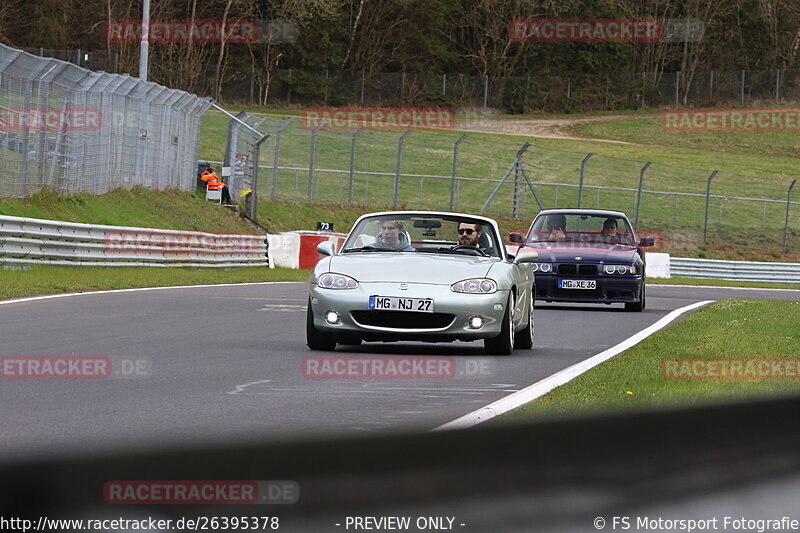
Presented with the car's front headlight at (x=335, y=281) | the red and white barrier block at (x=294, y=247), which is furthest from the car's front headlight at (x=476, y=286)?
the red and white barrier block at (x=294, y=247)

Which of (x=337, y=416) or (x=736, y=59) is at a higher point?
(x=736, y=59)

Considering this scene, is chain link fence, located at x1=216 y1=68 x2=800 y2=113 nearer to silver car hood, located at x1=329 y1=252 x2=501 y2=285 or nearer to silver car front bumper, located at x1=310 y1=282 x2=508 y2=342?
silver car hood, located at x1=329 y1=252 x2=501 y2=285

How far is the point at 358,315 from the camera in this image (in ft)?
36.6

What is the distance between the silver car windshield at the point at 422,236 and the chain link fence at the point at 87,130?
13.0m

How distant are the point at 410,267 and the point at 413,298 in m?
0.42

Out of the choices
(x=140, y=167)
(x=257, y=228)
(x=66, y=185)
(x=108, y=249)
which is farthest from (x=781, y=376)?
(x=257, y=228)

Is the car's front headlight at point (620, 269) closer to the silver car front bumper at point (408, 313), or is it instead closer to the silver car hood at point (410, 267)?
the silver car hood at point (410, 267)

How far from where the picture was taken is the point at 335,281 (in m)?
11.3

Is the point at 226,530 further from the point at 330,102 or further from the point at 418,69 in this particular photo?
the point at 418,69

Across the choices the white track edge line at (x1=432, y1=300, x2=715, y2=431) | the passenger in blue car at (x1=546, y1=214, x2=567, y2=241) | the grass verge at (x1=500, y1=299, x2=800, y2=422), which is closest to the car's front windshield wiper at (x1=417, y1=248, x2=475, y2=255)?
the white track edge line at (x1=432, y1=300, x2=715, y2=431)

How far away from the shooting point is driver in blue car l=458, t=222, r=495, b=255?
41.1 ft

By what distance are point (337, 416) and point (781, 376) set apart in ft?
11.1

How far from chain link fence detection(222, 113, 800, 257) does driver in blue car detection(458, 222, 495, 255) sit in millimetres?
25846

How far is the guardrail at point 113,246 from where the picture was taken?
2166 cm
